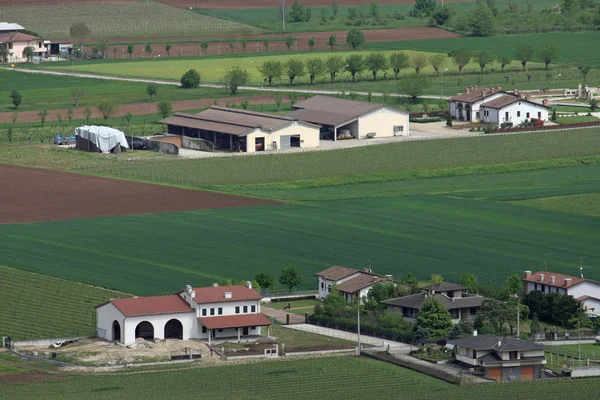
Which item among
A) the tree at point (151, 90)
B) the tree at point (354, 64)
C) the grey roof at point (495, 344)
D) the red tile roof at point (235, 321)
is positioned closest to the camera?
the grey roof at point (495, 344)

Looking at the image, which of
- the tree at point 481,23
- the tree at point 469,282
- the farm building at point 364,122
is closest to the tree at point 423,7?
the tree at point 481,23

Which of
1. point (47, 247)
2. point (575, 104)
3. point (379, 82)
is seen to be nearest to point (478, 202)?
point (47, 247)

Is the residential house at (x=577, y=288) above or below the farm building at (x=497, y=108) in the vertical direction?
below

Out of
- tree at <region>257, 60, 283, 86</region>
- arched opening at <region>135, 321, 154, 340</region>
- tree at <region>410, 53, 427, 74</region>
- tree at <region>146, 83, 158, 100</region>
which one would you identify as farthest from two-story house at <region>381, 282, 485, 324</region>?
tree at <region>410, 53, 427, 74</region>

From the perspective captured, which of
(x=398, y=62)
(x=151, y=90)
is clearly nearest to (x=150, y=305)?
(x=151, y=90)

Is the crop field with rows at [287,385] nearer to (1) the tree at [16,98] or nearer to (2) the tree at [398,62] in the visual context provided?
(1) the tree at [16,98]

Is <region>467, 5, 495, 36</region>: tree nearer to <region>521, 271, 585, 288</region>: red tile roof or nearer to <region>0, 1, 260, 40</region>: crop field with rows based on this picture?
<region>0, 1, 260, 40</region>: crop field with rows
